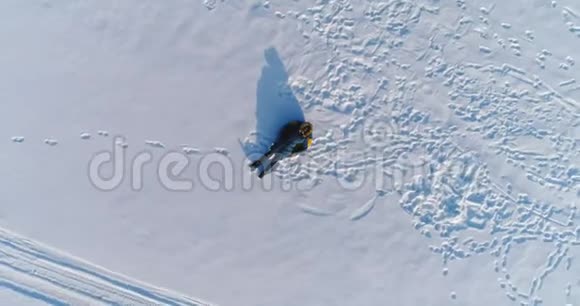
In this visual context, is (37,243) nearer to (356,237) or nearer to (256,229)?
(256,229)

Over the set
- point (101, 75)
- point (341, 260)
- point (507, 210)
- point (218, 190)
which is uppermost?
point (101, 75)

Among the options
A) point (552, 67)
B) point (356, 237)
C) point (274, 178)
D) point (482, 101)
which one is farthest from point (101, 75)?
point (552, 67)

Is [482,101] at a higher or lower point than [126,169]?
higher

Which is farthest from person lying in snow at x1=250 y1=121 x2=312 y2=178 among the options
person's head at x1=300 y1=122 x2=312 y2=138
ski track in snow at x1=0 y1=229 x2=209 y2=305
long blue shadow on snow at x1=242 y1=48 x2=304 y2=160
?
ski track in snow at x1=0 y1=229 x2=209 y2=305

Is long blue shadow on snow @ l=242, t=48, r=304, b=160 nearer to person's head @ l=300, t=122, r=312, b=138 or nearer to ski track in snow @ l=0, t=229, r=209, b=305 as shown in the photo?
person's head @ l=300, t=122, r=312, b=138

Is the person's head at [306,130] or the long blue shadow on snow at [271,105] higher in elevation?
the long blue shadow on snow at [271,105]

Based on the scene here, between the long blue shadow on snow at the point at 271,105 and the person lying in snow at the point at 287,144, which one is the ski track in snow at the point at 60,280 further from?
the long blue shadow on snow at the point at 271,105

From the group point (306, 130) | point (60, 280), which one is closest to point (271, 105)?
point (306, 130)

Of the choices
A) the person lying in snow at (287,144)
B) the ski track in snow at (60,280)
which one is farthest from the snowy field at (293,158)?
the person lying in snow at (287,144)
